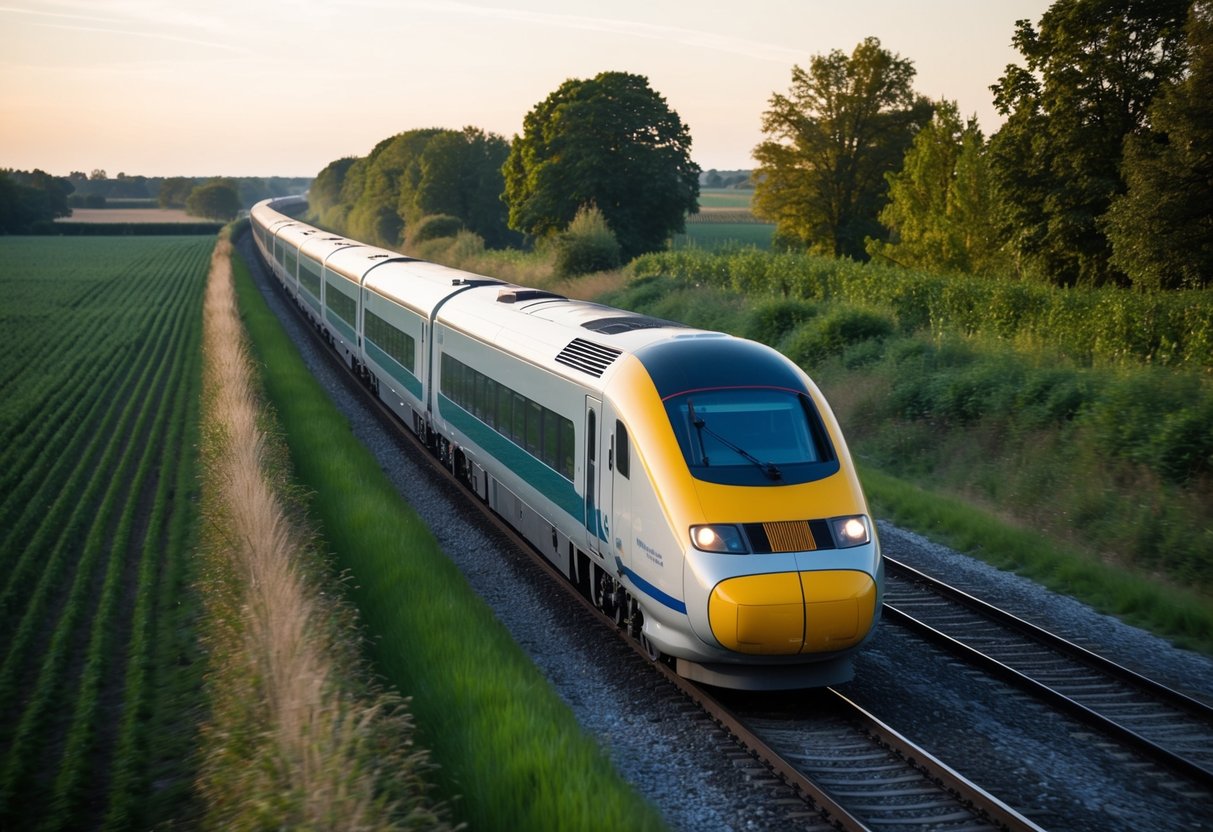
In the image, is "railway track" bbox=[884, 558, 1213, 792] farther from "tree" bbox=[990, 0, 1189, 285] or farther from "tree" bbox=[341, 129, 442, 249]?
"tree" bbox=[341, 129, 442, 249]

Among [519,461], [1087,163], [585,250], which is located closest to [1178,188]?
[1087,163]

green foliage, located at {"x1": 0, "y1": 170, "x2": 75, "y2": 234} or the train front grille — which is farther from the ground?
green foliage, located at {"x1": 0, "y1": 170, "x2": 75, "y2": 234}

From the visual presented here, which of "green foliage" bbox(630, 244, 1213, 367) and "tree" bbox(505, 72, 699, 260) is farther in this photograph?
"tree" bbox(505, 72, 699, 260)

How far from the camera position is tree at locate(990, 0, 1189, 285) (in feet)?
91.5

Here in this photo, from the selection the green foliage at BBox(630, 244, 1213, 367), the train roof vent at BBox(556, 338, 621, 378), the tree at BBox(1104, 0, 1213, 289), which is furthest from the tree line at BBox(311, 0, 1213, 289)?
the train roof vent at BBox(556, 338, 621, 378)

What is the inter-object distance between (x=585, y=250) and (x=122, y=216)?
13272 centimetres

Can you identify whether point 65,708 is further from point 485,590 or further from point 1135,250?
point 1135,250

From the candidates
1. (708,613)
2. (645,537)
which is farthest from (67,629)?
(708,613)

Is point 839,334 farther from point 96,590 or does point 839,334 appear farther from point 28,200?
point 28,200

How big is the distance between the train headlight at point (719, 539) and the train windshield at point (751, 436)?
0.50 meters

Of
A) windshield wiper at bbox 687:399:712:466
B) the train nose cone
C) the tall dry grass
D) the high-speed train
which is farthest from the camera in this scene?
windshield wiper at bbox 687:399:712:466

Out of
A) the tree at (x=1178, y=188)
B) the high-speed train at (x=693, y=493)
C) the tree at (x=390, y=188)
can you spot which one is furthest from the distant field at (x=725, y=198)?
the high-speed train at (x=693, y=493)

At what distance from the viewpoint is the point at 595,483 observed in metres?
10.5

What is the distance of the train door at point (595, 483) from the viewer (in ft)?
33.7
